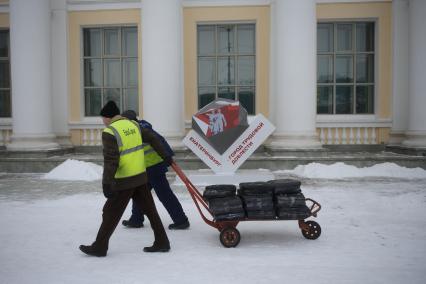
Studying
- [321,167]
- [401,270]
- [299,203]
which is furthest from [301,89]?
[401,270]

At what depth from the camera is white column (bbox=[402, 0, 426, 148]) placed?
43.4 feet

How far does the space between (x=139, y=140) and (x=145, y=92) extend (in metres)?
7.90

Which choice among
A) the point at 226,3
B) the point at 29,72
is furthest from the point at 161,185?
the point at 226,3

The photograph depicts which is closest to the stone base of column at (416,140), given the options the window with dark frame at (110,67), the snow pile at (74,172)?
the window with dark frame at (110,67)

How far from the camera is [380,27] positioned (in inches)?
578

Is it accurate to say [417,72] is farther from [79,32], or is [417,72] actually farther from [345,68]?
[79,32]

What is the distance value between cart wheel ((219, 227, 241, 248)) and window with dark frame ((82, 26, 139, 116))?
33.9 ft

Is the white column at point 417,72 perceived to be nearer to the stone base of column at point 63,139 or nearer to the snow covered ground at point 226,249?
the snow covered ground at point 226,249

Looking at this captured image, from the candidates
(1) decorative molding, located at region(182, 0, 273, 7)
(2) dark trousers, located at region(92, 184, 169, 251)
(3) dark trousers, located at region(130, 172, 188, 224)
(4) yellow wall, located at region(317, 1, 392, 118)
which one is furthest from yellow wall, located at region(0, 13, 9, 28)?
(2) dark trousers, located at region(92, 184, 169, 251)

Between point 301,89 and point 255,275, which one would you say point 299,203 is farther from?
point 301,89

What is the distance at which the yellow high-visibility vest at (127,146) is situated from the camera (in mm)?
5359

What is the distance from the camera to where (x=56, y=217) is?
24.7 ft

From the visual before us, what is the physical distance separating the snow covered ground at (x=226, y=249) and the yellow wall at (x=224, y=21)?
6.37m

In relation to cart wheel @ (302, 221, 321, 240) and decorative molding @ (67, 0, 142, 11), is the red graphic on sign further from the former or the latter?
decorative molding @ (67, 0, 142, 11)
